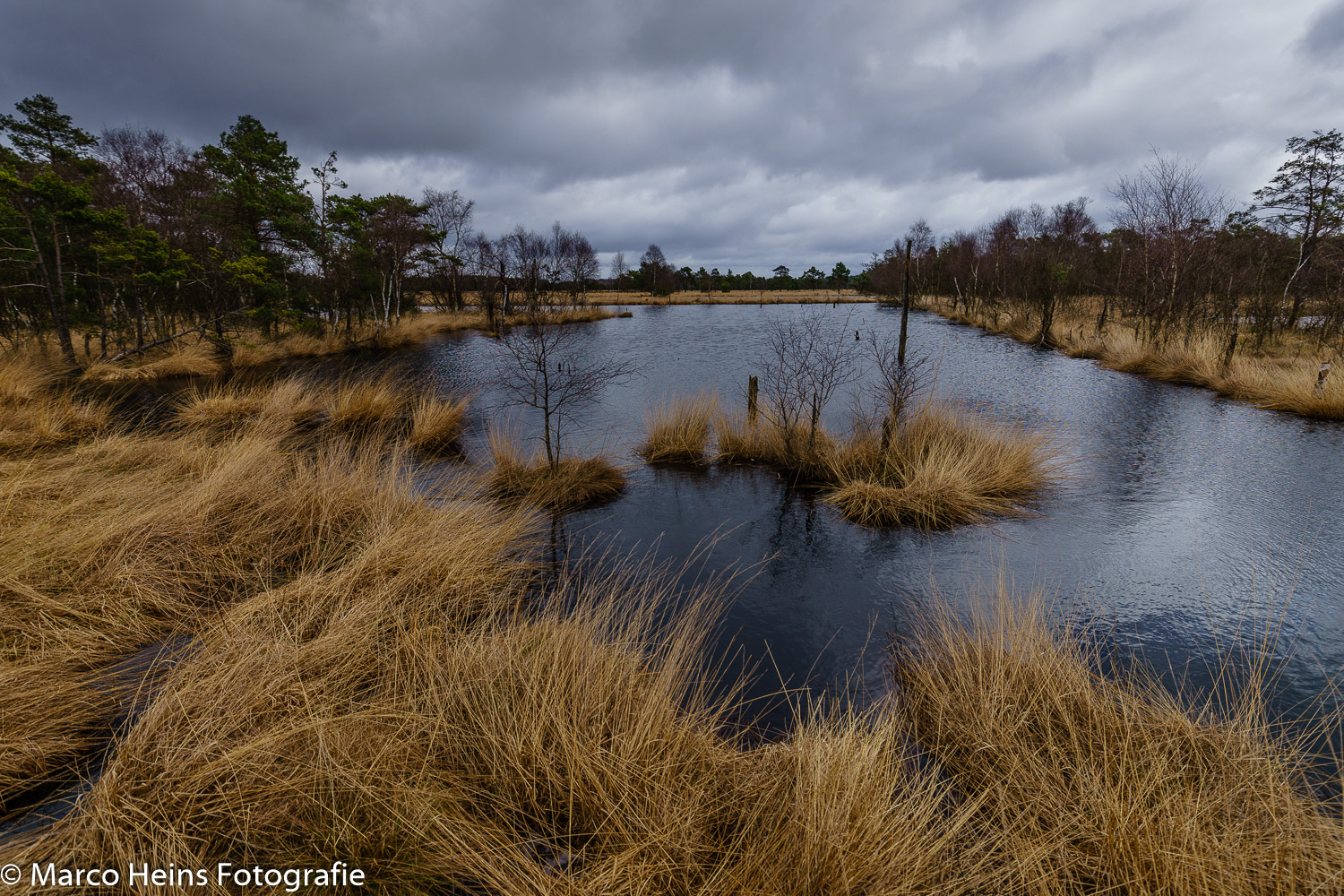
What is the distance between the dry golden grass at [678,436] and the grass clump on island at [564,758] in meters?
4.69

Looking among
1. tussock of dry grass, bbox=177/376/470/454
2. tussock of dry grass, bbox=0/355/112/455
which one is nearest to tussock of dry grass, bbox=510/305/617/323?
tussock of dry grass, bbox=177/376/470/454

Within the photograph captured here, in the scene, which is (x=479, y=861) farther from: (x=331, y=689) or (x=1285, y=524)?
(x=1285, y=524)

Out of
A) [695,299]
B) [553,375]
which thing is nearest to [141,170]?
[553,375]

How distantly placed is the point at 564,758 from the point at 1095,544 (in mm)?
5855

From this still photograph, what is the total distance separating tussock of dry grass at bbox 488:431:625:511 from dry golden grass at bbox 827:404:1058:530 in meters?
3.05

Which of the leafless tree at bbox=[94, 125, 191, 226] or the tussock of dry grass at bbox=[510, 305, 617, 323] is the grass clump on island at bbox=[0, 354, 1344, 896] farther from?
the tussock of dry grass at bbox=[510, 305, 617, 323]

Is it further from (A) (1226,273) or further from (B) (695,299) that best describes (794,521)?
(B) (695,299)

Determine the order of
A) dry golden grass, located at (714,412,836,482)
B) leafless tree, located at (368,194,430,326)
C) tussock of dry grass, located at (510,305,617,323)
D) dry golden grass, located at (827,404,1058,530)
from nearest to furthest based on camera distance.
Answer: dry golden grass, located at (827,404,1058,530)
dry golden grass, located at (714,412,836,482)
leafless tree, located at (368,194,430,326)
tussock of dry grass, located at (510,305,617,323)

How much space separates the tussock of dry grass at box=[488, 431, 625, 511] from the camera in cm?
676

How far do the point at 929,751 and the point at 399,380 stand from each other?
1512 cm

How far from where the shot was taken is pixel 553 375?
50.9ft

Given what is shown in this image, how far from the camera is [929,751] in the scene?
2889mm

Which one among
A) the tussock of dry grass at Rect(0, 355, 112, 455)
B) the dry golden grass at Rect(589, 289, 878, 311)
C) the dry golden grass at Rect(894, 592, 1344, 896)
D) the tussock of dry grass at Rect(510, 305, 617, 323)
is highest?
the dry golden grass at Rect(589, 289, 878, 311)

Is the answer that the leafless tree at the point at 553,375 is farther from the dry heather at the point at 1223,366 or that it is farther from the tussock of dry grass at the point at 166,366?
the dry heather at the point at 1223,366
